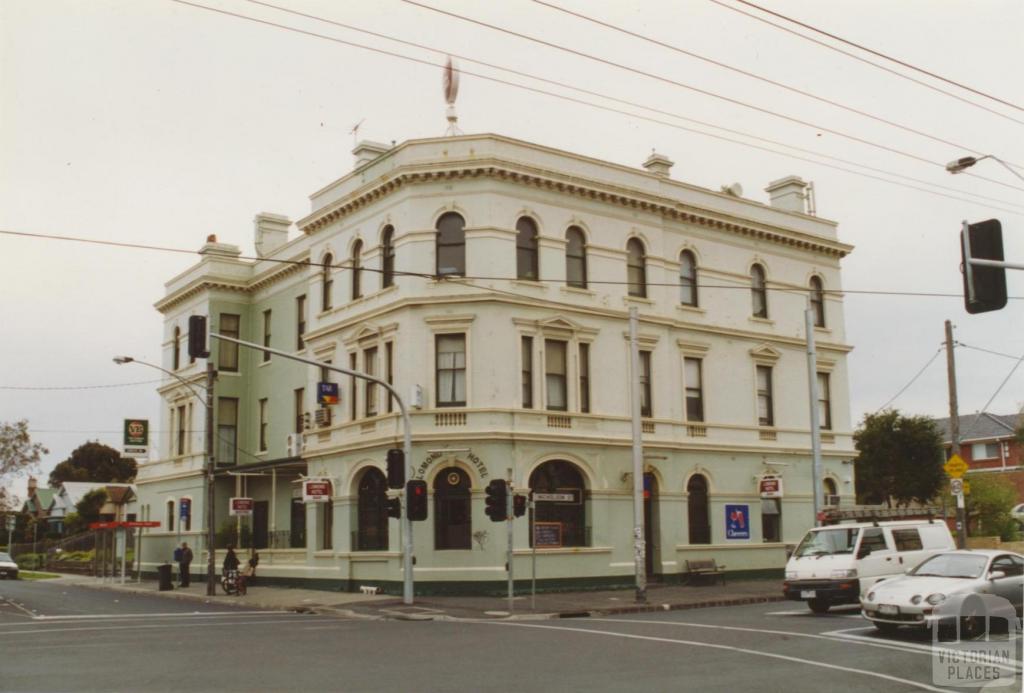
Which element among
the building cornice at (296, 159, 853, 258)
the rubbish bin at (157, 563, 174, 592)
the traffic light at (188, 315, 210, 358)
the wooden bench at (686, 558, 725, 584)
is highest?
the building cornice at (296, 159, 853, 258)

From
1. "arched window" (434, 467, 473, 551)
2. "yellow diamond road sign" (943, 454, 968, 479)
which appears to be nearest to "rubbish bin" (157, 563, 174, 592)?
"arched window" (434, 467, 473, 551)

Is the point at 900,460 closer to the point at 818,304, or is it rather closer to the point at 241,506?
the point at 818,304

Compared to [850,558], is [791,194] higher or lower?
higher

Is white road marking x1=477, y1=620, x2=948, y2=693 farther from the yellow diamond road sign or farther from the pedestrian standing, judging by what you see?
the pedestrian standing

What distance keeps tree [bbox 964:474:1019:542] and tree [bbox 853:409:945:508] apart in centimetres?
509

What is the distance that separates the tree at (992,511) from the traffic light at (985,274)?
48234 millimetres

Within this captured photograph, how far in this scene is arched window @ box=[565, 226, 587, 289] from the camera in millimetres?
32344

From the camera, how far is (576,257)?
32.6 metres

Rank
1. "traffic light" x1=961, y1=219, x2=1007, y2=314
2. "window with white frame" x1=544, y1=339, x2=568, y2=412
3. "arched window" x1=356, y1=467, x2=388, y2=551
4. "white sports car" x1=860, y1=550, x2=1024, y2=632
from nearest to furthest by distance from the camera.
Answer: "traffic light" x1=961, y1=219, x2=1007, y2=314, "white sports car" x1=860, y1=550, x2=1024, y2=632, "window with white frame" x1=544, y1=339, x2=568, y2=412, "arched window" x1=356, y1=467, x2=388, y2=551

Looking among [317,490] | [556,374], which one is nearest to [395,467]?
[556,374]

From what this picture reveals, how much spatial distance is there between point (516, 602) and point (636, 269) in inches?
475

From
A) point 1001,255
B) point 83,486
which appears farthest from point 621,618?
point 83,486

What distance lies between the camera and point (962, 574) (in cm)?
1758

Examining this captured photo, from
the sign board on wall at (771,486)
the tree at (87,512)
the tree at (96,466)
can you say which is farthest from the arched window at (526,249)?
the tree at (96,466)
